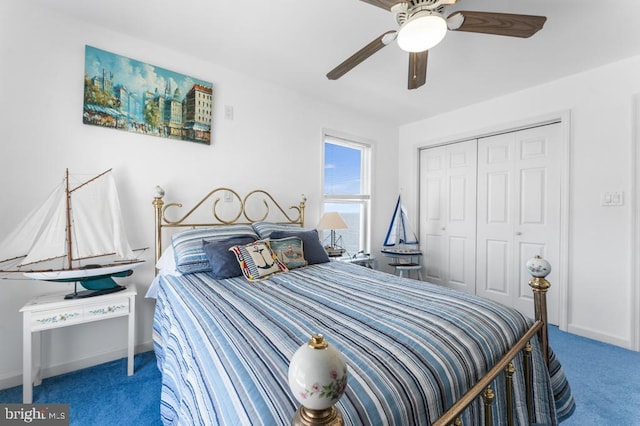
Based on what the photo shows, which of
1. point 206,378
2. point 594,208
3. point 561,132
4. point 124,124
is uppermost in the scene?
point 561,132

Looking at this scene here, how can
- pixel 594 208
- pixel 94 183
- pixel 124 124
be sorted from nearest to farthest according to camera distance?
pixel 94 183, pixel 124 124, pixel 594 208

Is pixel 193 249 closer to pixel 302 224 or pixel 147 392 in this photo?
pixel 147 392

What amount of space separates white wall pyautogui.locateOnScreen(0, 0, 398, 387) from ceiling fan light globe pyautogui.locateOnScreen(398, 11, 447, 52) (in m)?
1.79

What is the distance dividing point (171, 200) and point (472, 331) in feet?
8.02

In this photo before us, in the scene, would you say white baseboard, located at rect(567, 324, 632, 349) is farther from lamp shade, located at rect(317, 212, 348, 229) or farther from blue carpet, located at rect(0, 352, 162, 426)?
blue carpet, located at rect(0, 352, 162, 426)

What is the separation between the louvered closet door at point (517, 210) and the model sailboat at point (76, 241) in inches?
149

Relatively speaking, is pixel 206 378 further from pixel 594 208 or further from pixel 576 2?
pixel 594 208

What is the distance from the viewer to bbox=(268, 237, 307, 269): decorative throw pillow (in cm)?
229

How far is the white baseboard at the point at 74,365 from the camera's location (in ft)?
6.13

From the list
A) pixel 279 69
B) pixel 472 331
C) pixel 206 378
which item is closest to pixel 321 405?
pixel 206 378

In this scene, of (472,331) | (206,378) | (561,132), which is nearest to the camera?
(206,378)

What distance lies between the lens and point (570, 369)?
2.17 metres

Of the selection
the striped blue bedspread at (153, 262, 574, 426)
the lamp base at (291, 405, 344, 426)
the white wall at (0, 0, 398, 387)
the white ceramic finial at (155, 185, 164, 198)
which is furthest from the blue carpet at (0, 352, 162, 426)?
the lamp base at (291, 405, 344, 426)

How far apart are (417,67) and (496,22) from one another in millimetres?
545
